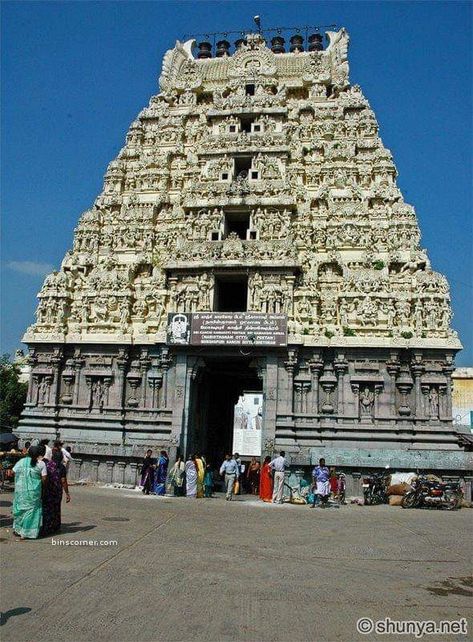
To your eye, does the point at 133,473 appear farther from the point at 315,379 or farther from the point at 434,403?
the point at 434,403

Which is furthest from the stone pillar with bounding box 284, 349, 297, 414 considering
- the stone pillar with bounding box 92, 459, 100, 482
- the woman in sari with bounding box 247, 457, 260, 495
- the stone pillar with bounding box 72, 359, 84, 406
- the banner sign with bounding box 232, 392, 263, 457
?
the stone pillar with bounding box 72, 359, 84, 406

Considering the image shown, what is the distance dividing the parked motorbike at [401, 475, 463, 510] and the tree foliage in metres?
29.2

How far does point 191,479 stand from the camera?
22891 mm

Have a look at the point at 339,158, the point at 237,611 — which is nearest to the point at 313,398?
the point at 339,158

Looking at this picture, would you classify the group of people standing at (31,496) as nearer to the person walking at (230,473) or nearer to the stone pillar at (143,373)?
the person walking at (230,473)

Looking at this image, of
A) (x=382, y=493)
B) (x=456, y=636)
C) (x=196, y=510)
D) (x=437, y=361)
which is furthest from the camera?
(x=437, y=361)

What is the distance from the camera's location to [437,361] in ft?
Result: 85.0

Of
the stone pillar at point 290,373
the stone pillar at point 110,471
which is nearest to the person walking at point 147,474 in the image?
the stone pillar at point 110,471

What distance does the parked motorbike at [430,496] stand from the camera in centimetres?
2103

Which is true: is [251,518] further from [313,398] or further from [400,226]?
[400,226]

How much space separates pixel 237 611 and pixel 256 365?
19.3 meters

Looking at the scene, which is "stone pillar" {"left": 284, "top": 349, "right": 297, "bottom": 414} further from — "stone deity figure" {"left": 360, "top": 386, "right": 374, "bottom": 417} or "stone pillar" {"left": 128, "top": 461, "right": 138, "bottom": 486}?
"stone pillar" {"left": 128, "top": 461, "right": 138, "bottom": 486}

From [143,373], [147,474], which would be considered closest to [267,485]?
[147,474]

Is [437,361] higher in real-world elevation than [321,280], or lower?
lower
